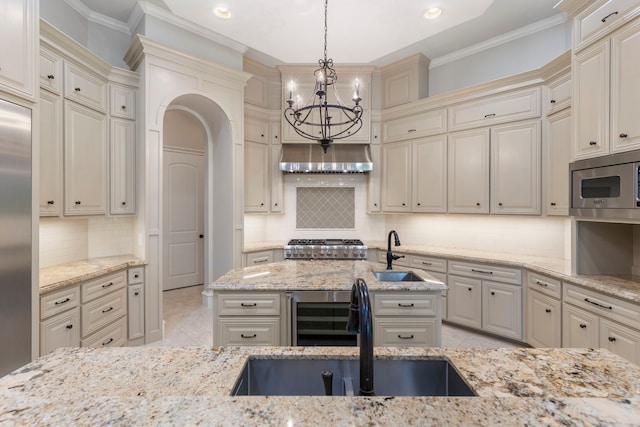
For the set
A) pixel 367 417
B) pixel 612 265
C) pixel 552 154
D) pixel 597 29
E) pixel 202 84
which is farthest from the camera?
pixel 202 84

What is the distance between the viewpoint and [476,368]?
3.27 ft

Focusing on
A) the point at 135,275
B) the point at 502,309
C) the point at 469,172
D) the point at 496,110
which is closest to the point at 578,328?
the point at 502,309

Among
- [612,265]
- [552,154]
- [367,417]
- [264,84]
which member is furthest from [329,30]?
[367,417]

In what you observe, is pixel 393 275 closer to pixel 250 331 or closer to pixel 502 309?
pixel 250 331

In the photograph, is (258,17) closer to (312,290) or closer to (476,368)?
(312,290)

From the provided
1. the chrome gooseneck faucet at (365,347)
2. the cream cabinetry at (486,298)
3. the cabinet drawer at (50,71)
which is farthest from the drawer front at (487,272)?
the cabinet drawer at (50,71)

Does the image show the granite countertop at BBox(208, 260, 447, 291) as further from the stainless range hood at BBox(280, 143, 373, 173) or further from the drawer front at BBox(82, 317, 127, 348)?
the stainless range hood at BBox(280, 143, 373, 173)

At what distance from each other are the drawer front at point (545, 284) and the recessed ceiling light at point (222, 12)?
4.06m

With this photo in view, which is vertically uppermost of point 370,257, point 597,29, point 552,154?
point 597,29

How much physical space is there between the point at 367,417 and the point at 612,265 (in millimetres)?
3067

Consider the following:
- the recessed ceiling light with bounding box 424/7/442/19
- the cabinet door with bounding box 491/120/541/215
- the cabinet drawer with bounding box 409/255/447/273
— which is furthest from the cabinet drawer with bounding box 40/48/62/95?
the cabinet door with bounding box 491/120/541/215

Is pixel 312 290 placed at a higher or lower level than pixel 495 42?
lower

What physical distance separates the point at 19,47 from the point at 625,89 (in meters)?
4.00

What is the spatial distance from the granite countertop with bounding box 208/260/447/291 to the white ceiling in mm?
2512
